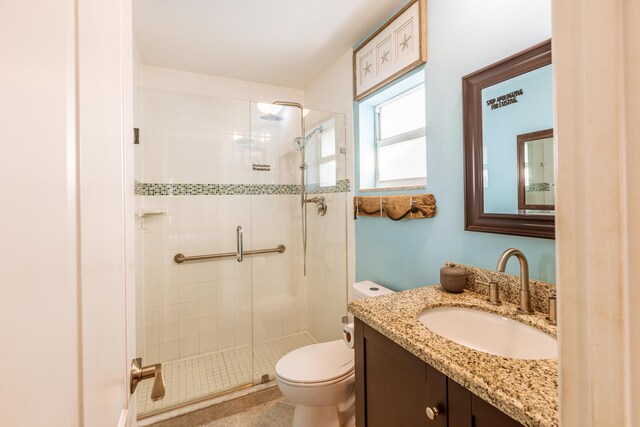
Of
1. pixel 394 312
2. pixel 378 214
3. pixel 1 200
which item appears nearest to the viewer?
pixel 1 200

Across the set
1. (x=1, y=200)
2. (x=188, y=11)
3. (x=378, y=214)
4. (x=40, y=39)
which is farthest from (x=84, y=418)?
(x=188, y=11)

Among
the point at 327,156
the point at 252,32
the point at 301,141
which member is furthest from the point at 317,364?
the point at 252,32

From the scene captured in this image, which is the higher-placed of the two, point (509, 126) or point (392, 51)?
point (392, 51)

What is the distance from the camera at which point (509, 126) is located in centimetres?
112

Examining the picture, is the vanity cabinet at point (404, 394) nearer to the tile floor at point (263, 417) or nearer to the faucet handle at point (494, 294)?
the faucet handle at point (494, 294)

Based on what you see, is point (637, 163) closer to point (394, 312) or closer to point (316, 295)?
point (394, 312)

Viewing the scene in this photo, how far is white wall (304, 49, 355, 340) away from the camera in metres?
2.14

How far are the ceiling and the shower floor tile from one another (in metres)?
2.36

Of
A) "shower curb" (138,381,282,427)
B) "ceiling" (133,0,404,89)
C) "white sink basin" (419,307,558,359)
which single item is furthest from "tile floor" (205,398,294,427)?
"ceiling" (133,0,404,89)

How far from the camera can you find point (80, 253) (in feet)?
1.00

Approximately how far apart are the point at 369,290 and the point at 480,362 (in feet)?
3.25

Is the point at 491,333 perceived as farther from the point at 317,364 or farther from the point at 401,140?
the point at 401,140

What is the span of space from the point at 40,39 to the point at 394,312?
1.08 m

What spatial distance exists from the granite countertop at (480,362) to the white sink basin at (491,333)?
0.03 meters
